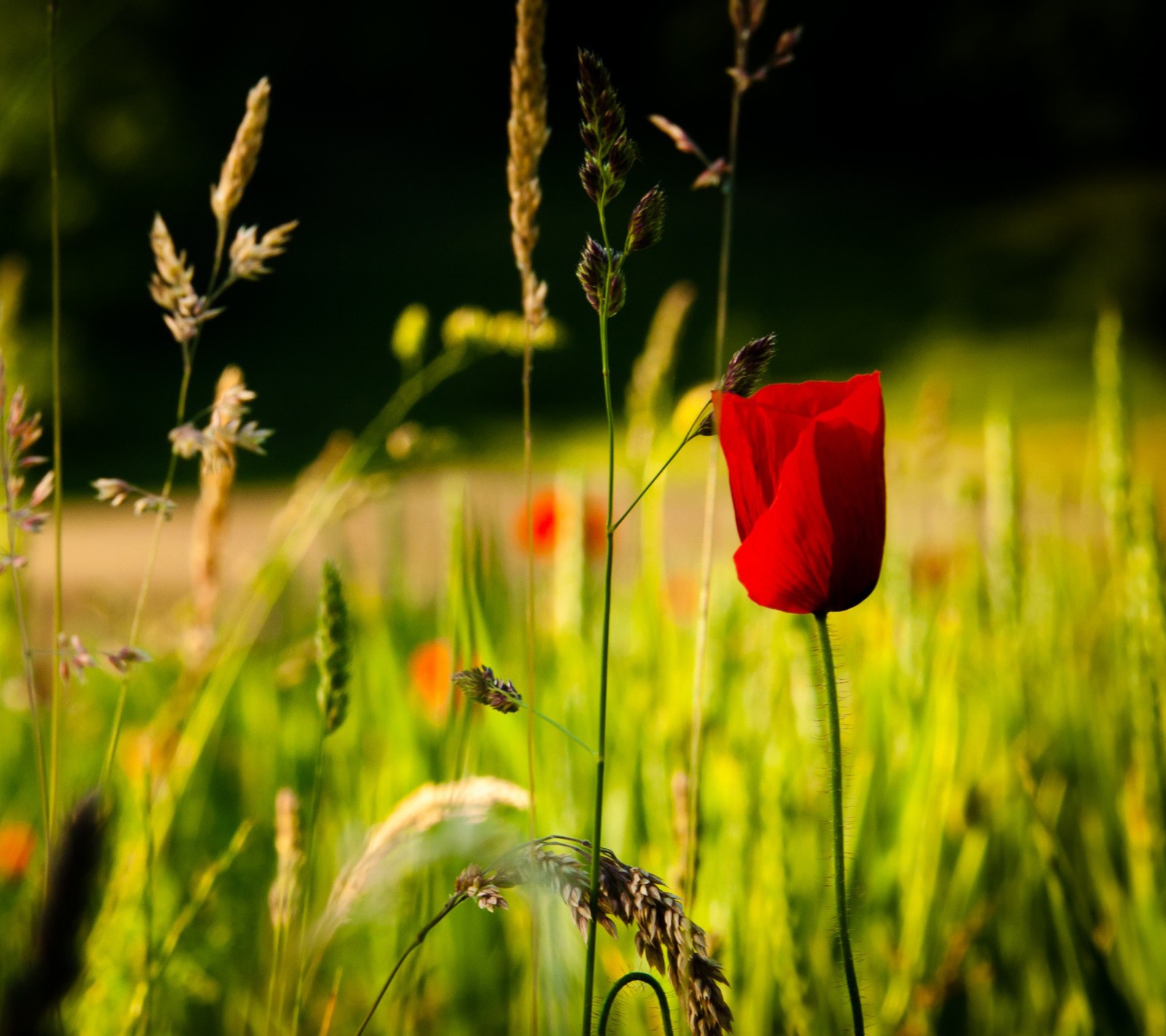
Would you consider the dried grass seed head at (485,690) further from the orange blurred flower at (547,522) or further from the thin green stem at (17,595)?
the orange blurred flower at (547,522)

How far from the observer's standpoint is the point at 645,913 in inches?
10.6

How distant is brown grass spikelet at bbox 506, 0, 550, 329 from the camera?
34 cm

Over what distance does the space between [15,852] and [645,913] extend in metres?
0.71

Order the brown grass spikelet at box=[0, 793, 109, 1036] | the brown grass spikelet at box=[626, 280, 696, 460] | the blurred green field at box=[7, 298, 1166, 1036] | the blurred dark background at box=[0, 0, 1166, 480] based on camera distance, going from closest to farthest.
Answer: the brown grass spikelet at box=[0, 793, 109, 1036]
the blurred green field at box=[7, 298, 1166, 1036]
the brown grass spikelet at box=[626, 280, 696, 460]
the blurred dark background at box=[0, 0, 1166, 480]

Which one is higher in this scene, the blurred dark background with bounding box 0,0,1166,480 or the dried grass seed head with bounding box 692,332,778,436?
the blurred dark background with bounding box 0,0,1166,480

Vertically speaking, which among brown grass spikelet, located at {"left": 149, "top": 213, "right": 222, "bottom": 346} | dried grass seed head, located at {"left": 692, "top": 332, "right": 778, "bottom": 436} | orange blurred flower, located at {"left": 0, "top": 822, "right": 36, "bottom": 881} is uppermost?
brown grass spikelet, located at {"left": 149, "top": 213, "right": 222, "bottom": 346}

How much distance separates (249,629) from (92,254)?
20.3ft

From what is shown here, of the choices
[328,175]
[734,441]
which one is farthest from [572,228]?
[734,441]

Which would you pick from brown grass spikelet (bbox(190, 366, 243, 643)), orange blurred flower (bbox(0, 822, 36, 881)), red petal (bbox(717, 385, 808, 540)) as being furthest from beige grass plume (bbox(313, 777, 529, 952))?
orange blurred flower (bbox(0, 822, 36, 881))

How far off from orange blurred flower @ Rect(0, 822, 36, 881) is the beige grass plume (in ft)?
1.72

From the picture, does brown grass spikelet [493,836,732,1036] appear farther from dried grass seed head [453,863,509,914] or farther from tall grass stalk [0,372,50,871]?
tall grass stalk [0,372,50,871]

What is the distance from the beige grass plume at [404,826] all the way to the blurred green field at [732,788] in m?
0.01

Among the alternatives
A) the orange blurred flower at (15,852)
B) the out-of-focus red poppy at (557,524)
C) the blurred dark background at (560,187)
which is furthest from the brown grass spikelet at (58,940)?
the blurred dark background at (560,187)

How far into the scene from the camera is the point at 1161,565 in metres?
0.56
